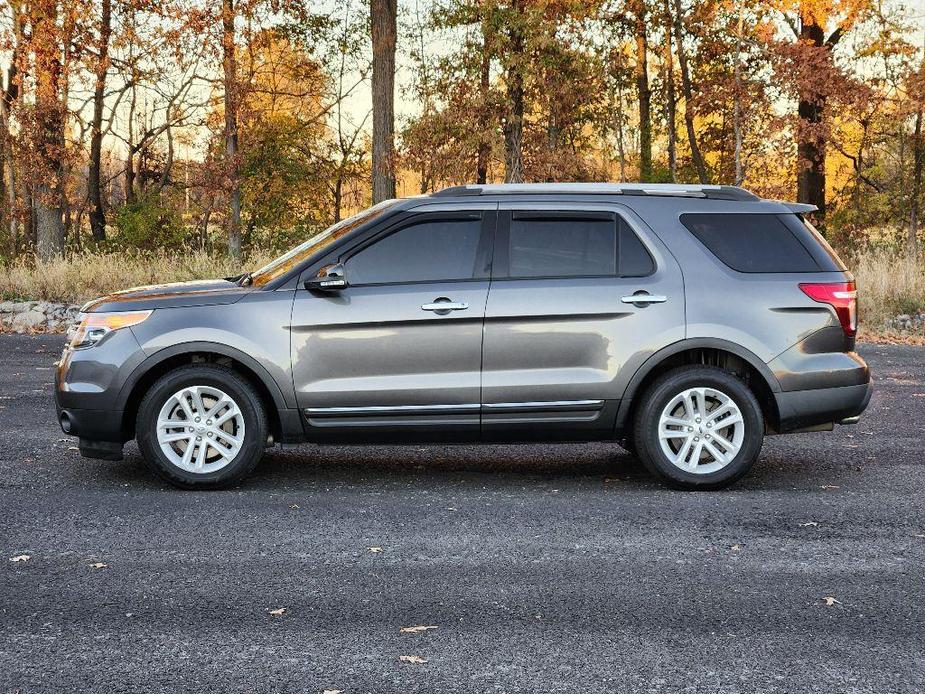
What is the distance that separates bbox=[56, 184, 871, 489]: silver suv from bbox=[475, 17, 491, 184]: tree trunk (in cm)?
1860

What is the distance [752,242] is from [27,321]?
1451 cm

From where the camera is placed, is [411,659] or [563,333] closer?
[411,659]

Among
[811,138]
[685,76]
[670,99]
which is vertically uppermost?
[685,76]

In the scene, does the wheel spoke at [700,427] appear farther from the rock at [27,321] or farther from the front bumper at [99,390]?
the rock at [27,321]

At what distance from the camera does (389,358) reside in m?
6.84

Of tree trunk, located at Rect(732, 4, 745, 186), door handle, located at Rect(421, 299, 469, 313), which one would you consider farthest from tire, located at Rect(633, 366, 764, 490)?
tree trunk, located at Rect(732, 4, 745, 186)

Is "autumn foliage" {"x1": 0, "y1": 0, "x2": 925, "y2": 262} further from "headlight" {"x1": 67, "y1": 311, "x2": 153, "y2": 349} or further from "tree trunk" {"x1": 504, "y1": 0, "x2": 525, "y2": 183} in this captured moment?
"headlight" {"x1": 67, "y1": 311, "x2": 153, "y2": 349}

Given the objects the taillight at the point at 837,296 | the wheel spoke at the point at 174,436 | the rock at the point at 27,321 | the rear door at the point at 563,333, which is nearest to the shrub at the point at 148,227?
the rock at the point at 27,321

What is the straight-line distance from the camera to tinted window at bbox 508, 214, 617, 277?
23.0 ft

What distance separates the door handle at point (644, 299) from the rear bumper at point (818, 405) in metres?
0.96

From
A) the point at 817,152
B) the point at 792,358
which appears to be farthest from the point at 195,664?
the point at 817,152

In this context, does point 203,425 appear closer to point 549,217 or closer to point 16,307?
point 549,217

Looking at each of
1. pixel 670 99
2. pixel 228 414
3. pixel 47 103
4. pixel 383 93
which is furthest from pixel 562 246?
pixel 670 99

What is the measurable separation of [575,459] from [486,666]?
14.0 feet
